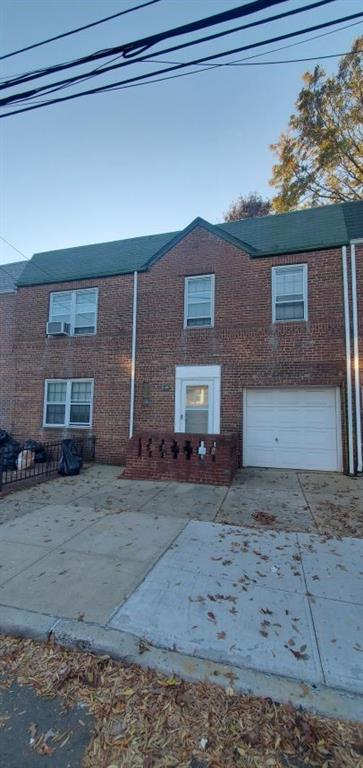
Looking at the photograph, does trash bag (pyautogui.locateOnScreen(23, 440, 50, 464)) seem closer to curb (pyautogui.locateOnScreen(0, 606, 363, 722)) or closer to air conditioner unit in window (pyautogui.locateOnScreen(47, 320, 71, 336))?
air conditioner unit in window (pyautogui.locateOnScreen(47, 320, 71, 336))

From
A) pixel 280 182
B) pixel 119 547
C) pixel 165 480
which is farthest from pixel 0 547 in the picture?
pixel 280 182

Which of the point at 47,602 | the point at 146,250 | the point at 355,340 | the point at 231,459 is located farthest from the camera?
the point at 146,250

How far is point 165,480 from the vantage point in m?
7.62

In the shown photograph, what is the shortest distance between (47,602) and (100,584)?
0.49 meters

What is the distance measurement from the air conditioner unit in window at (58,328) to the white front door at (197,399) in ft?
13.1

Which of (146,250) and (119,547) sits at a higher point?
(146,250)

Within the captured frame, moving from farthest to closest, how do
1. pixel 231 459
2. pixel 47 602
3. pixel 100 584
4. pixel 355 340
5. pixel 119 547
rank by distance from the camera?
pixel 355 340 → pixel 231 459 → pixel 119 547 → pixel 100 584 → pixel 47 602

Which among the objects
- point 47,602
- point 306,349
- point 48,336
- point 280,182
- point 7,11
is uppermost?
point 280,182

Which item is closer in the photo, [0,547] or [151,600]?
[151,600]

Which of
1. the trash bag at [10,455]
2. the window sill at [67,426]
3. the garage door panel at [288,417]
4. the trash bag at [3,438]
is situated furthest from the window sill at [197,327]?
the trash bag at [3,438]

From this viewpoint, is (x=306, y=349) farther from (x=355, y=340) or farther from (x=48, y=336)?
(x=48, y=336)

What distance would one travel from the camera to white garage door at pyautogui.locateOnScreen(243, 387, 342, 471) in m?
8.77

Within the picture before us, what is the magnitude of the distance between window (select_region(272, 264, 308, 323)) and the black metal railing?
639 centimetres

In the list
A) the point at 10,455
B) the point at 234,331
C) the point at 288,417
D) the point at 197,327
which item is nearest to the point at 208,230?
the point at 197,327
